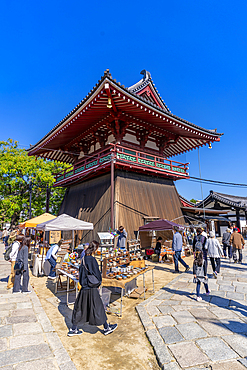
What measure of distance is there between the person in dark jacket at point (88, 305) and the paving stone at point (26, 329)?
67 centimetres

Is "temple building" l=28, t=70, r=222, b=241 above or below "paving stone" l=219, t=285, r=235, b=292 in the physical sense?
above

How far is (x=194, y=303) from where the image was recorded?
520cm

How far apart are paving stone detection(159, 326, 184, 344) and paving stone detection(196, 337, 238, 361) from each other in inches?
13.3

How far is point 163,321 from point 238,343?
1384mm

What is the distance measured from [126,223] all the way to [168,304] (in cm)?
780

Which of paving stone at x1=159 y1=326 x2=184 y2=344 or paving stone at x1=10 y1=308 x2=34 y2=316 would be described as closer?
paving stone at x1=159 y1=326 x2=184 y2=344

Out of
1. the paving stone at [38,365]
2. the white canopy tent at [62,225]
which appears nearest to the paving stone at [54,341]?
the paving stone at [38,365]

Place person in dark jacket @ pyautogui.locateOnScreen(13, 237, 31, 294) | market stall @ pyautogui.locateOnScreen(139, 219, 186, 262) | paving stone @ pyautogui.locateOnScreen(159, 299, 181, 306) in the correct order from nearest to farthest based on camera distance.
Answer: paving stone @ pyautogui.locateOnScreen(159, 299, 181, 306) → person in dark jacket @ pyautogui.locateOnScreen(13, 237, 31, 294) → market stall @ pyautogui.locateOnScreen(139, 219, 186, 262)

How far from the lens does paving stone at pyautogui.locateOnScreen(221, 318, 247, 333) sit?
3.88 meters

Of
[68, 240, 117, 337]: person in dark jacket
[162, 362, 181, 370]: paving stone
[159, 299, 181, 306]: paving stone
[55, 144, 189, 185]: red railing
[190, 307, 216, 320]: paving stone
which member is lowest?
[162, 362, 181, 370]: paving stone

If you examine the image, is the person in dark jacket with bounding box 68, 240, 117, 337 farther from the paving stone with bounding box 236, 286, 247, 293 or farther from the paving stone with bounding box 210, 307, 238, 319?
the paving stone with bounding box 236, 286, 247, 293

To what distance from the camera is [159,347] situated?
3.43 metres

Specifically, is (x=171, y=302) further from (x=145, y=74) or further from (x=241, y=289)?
(x=145, y=74)

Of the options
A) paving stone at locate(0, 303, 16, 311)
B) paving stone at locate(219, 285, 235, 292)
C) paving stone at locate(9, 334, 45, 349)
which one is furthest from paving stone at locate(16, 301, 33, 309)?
paving stone at locate(219, 285, 235, 292)
